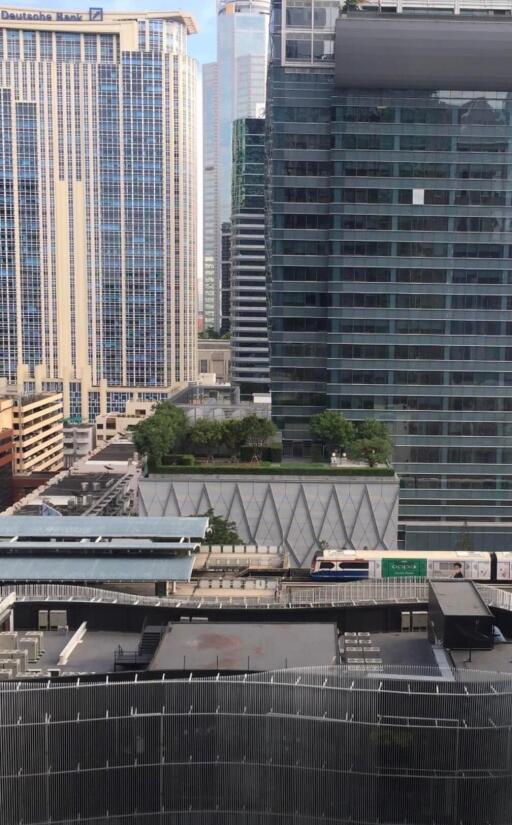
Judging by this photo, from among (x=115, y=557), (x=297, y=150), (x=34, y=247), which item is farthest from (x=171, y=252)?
(x=115, y=557)

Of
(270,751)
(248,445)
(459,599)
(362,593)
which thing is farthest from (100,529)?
(248,445)

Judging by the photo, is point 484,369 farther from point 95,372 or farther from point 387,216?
point 95,372

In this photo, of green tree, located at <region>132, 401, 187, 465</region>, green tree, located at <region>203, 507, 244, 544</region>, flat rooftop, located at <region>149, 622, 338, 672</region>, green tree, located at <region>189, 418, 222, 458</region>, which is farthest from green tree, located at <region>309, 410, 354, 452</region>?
flat rooftop, located at <region>149, 622, 338, 672</region>

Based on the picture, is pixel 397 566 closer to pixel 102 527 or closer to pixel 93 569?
pixel 102 527

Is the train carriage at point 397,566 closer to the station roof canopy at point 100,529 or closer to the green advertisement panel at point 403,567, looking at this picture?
the green advertisement panel at point 403,567

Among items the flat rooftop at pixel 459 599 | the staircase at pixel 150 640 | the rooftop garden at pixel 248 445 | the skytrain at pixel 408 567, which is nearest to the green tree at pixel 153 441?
the rooftop garden at pixel 248 445
